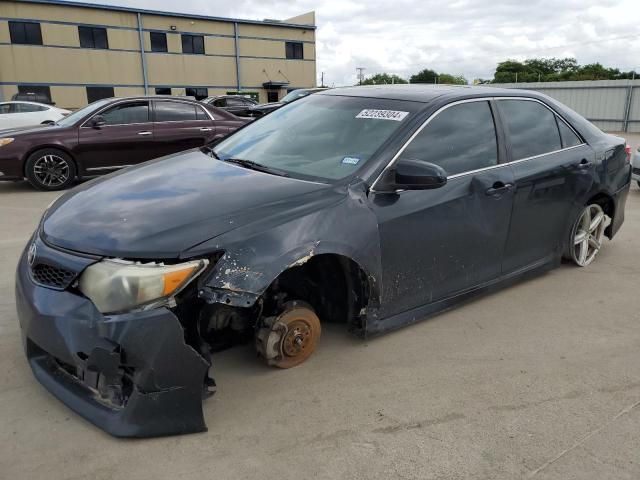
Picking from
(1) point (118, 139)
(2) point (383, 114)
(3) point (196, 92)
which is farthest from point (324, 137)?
(3) point (196, 92)

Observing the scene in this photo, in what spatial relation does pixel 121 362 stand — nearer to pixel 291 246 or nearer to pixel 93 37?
pixel 291 246

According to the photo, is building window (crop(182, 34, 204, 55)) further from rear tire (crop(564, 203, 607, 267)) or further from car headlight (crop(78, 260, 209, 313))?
car headlight (crop(78, 260, 209, 313))

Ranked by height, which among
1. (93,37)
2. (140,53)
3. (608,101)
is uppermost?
(93,37)

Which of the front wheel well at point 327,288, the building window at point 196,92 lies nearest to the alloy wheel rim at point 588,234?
the front wheel well at point 327,288

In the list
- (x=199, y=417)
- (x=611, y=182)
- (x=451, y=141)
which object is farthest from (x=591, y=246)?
(x=199, y=417)

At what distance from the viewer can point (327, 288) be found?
10.2 feet

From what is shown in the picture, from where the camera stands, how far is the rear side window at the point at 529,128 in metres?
3.76

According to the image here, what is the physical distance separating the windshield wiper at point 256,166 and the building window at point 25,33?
116 feet

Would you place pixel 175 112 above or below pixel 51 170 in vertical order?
above

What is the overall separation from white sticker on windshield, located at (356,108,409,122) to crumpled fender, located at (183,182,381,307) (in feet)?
1.98

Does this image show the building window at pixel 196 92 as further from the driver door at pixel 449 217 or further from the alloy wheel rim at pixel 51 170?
the driver door at pixel 449 217

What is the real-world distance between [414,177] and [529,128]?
60.7 inches

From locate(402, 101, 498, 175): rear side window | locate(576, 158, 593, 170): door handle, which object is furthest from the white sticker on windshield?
locate(576, 158, 593, 170): door handle

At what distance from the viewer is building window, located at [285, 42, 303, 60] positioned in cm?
4197
